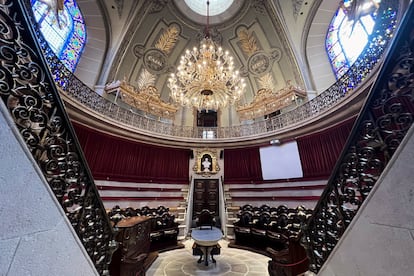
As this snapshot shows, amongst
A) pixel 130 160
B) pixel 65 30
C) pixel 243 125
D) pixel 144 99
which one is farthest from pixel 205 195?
pixel 65 30

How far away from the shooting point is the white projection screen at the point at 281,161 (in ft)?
23.7

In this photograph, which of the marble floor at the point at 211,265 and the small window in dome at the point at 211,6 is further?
the small window in dome at the point at 211,6

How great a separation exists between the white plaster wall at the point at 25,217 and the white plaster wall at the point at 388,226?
213 cm

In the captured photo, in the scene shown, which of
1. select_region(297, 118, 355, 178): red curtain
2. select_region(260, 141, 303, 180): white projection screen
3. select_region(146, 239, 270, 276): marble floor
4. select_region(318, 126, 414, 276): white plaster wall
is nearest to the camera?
select_region(318, 126, 414, 276): white plaster wall

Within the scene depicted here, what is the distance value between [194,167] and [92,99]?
5708 mm

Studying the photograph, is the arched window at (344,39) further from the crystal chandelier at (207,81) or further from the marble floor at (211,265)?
the marble floor at (211,265)

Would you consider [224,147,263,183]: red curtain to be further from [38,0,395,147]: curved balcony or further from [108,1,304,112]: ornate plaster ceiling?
[108,1,304,112]: ornate plaster ceiling

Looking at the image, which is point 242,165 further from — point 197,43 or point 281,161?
point 197,43

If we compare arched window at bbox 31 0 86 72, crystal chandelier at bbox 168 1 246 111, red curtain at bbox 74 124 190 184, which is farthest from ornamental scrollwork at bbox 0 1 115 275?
arched window at bbox 31 0 86 72

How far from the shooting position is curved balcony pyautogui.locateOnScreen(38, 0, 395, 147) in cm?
426

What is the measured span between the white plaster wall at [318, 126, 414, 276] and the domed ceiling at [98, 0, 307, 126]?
8.37m

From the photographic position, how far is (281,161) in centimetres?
771

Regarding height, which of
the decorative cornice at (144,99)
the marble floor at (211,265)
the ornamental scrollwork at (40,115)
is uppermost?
the decorative cornice at (144,99)

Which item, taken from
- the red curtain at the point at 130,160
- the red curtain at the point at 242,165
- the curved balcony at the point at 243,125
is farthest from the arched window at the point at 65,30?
the red curtain at the point at 242,165
